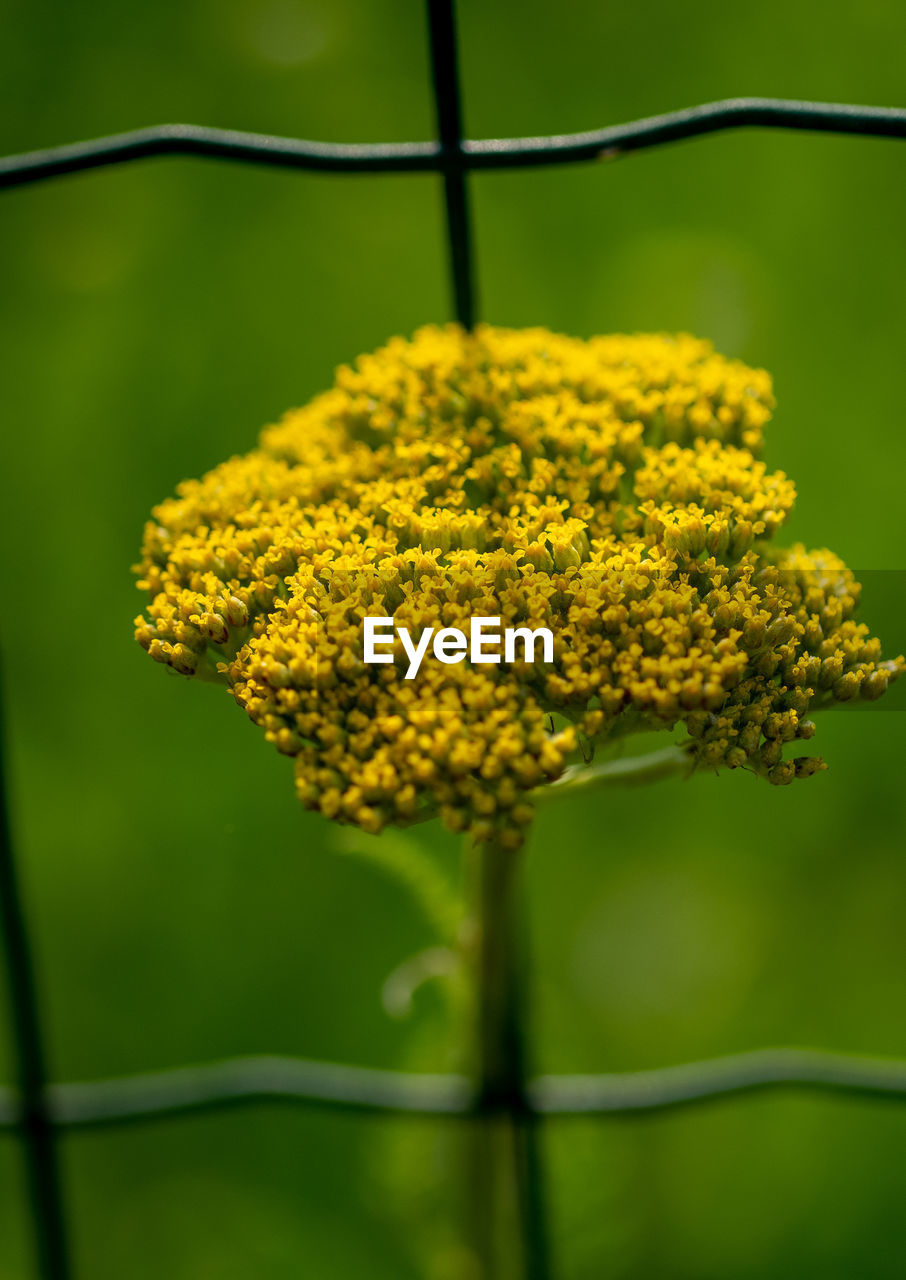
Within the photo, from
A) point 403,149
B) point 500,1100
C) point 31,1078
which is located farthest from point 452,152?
point 31,1078

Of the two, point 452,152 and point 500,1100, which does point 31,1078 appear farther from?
point 452,152

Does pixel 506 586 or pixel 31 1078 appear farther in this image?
pixel 31 1078

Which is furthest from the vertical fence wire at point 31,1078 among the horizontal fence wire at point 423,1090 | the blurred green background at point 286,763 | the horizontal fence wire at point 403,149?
the horizontal fence wire at point 403,149

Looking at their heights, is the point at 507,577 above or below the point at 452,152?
below

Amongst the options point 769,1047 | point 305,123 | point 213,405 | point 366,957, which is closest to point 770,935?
point 769,1047

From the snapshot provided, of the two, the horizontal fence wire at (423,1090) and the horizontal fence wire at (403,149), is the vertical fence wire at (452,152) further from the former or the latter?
the horizontal fence wire at (423,1090)

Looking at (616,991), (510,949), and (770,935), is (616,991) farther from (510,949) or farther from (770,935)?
(510,949)
